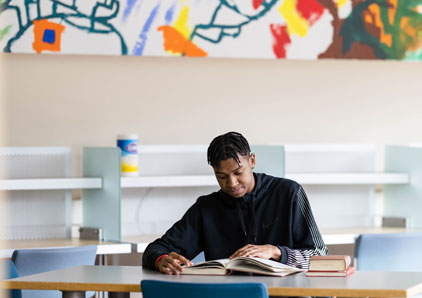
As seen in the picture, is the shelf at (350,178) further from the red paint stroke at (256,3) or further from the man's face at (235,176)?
the man's face at (235,176)

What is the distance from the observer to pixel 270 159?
3279 mm

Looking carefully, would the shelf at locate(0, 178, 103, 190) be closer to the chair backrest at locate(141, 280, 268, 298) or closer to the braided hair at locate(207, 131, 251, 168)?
the braided hair at locate(207, 131, 251, 168)

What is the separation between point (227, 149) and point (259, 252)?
36 centimetres

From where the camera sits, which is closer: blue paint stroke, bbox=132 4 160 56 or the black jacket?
the black jacket

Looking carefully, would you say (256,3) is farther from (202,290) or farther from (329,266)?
(202,290)

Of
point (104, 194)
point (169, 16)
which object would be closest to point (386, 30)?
point (169, 16)

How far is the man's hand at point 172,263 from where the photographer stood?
6.22 feet

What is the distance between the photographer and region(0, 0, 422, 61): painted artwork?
11.2 feet

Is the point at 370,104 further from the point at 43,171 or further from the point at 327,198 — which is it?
the point at 43,171

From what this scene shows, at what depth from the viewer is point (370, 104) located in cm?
385

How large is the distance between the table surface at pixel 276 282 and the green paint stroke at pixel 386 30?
7.15 ft

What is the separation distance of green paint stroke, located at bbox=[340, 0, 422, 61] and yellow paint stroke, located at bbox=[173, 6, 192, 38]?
84cm

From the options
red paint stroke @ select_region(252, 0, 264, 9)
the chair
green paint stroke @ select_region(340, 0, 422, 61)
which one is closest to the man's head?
the chair

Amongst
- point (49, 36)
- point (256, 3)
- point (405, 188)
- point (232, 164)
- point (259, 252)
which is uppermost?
point (256, 3)
